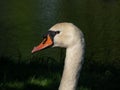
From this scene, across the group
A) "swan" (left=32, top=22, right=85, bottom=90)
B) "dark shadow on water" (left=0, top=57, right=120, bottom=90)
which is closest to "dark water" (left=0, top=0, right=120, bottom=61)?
"dark shadow on water" (left=0, top=57, right=120, bottom=90)

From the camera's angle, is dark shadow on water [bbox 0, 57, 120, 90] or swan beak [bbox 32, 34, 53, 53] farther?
dark shadow on water [bbox 0, 57, 120, 90]

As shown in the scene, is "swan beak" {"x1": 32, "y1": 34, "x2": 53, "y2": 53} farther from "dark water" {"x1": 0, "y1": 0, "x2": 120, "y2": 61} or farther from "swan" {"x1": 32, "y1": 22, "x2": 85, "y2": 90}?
"dark water" {"x1": 0, "y1": 0, "x2": 120, "y2": 61}

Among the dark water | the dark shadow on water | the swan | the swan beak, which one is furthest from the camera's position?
the dark water

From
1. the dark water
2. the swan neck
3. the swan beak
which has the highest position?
the swan beak

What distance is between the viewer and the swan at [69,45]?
434 cm

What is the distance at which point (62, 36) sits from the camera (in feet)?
14.7

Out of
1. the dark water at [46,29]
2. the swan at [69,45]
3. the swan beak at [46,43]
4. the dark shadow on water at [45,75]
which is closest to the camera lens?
the swan at [69,45]

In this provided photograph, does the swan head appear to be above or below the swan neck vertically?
above

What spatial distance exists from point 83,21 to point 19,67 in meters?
19.2

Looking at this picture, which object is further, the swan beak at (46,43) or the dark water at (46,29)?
the dark water at (46,29)

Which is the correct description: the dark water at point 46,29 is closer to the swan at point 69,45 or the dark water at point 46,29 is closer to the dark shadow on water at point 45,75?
the dark shadow on water at point 45,75

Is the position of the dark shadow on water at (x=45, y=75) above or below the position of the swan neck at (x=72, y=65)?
below

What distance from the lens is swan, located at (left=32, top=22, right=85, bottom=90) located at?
4344 mm

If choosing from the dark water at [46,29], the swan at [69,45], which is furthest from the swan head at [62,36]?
the dark water at [46,29]
